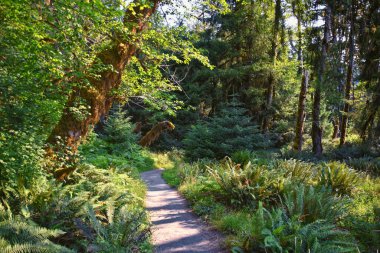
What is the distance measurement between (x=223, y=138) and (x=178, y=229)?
28.1 ft

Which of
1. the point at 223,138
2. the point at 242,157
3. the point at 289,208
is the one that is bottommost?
the point at 289,208

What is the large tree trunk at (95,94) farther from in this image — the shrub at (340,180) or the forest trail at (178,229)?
the shrub at (340,180)

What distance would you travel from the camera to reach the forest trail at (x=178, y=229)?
15.4ft

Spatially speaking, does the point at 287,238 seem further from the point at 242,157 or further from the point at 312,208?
the point at 242,157

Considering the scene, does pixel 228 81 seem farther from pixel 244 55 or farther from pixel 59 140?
pixel 59 140

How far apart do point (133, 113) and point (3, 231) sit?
2292cm

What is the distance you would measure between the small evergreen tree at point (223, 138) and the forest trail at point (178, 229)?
565 cm

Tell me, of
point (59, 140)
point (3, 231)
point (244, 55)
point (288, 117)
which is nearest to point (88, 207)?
point (3, 231)

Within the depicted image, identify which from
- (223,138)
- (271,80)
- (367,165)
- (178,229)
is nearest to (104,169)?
(178,229)

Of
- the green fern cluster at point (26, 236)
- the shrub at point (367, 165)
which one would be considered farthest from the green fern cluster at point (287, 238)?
the shrub at point (367, 165)

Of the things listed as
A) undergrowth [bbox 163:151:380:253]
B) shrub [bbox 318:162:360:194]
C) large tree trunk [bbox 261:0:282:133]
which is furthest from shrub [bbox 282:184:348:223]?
large tree trunk [bbox 261:0:282:133]

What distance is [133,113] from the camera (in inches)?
1014

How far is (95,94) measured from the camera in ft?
19.6

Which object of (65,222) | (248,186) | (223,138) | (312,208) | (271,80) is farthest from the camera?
(271,80)
